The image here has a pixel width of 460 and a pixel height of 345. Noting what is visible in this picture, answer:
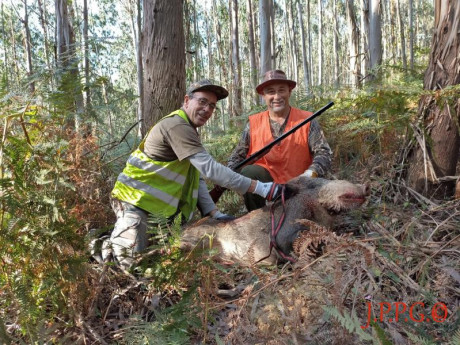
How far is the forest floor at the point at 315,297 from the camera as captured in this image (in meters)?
1.73

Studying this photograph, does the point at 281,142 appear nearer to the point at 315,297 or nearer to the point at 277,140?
the point at 277,140

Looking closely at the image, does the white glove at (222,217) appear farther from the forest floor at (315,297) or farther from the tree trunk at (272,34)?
the tree trunk at (272,34)

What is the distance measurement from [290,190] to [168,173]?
1.13 m

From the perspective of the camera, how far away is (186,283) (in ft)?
8.12

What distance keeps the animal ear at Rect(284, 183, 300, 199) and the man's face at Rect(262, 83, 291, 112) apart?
1.30 m

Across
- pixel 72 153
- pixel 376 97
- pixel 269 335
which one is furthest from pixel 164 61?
pixel 269 335

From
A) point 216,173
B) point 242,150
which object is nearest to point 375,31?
point 242,150

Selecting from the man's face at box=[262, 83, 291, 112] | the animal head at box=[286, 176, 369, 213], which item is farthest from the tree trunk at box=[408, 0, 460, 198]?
the man's face at box=[262, 83, 291, 112]

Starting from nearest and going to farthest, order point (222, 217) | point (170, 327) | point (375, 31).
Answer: point (170, 327) < point (222, 217) < point (375, 31)

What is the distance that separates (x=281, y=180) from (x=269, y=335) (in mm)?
2618

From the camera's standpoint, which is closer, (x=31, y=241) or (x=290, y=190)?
(x=31, y=241)

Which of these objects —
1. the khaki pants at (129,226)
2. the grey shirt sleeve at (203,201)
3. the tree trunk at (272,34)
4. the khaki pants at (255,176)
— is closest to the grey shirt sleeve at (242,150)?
the khaki pants at (255,176)

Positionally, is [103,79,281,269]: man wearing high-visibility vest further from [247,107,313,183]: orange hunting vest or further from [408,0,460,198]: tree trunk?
[408,0,460,198]: tree trunk

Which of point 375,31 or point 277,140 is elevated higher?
point 375,31
